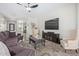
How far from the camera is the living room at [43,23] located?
2193 millimetres

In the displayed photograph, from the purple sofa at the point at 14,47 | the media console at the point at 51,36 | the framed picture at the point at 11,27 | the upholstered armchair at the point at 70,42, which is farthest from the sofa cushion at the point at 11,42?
the upholstered armchair at the point at 70,42

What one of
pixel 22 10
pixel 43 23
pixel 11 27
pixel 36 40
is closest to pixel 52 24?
pixel 43 23

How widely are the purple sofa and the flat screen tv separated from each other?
0.55 m

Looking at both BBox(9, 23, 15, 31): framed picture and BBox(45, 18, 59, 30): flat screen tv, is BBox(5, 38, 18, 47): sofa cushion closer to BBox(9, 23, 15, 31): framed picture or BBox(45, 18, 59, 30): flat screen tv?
BBox(9, 23, 15, 31): framed picture

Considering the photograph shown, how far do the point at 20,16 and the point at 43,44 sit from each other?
69 centimetres

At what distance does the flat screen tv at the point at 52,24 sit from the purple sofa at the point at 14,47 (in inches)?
21.7

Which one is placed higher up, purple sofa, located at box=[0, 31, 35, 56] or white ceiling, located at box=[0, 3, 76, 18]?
white ceiling, located at box=[0, 3, 76, 18]

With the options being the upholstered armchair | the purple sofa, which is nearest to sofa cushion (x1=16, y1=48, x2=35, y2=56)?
the purple sofa

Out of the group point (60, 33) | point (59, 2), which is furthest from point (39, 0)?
point (60, 33)

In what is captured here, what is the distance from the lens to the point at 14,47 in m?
2.27

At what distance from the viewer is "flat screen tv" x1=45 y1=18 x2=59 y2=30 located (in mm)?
2223

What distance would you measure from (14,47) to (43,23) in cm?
73

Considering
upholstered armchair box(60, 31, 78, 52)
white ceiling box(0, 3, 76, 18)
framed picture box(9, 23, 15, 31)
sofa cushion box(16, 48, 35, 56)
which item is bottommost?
sofa cushion box(16, 48, 35, 56)

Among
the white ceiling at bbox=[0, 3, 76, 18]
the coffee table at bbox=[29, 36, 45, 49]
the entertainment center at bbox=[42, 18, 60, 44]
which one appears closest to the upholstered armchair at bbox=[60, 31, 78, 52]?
the entertainment center at bbox=[42, 18, 60, 44]
